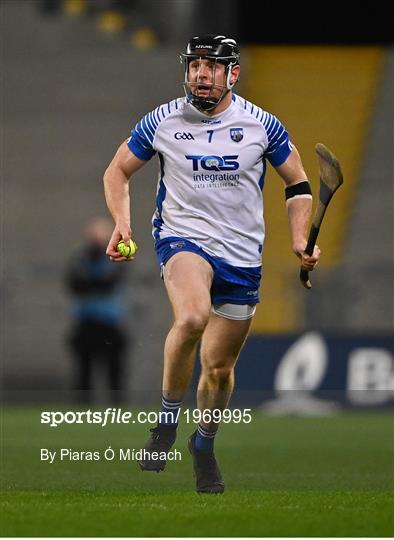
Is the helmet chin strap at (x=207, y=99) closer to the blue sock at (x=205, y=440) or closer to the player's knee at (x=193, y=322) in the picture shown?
the player's knee at (x=193, y=322)

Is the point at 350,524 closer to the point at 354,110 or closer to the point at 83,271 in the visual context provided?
the point at 83,271

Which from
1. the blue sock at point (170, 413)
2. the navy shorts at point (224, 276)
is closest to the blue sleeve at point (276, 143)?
the navy shorts at point (224, 276)

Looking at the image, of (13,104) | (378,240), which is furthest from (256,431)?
(13,104)

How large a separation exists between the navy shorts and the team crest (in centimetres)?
61

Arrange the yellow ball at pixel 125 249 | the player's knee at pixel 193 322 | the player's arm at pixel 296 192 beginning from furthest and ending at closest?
the player's arm at pixel 296 192
the yellow ball at pixel 125 249
the player's knee at pixel 193 322

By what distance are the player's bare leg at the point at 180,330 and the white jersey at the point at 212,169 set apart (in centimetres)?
Result: 23

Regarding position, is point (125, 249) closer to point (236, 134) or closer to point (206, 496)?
point (236, 134)

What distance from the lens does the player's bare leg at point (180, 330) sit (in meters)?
7.36

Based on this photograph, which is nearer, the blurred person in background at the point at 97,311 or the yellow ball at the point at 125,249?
the yellow ball at the point at 125,249

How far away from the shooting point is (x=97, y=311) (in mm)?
15711

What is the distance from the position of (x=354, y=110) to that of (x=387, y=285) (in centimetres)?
538

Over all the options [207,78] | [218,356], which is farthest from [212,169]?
[218,356]

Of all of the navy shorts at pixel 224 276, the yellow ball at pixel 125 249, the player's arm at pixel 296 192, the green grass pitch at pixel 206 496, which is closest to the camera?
the green grass pitch at pixel 206 496

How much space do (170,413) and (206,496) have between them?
23.4 inches
